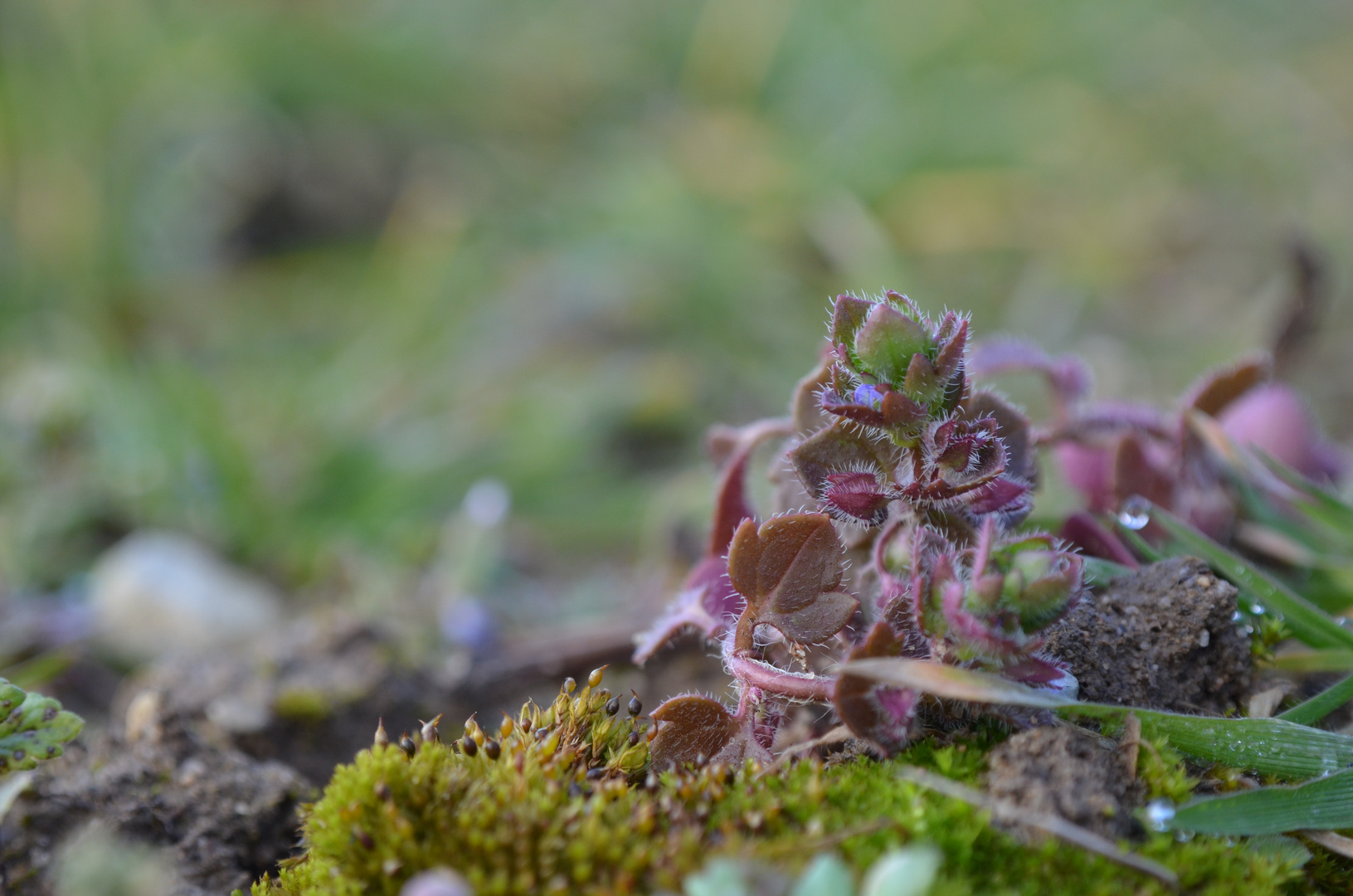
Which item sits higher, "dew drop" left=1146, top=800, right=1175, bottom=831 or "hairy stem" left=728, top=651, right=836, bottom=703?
"hairy stem" left=728, top=651, right=836, bottom=703

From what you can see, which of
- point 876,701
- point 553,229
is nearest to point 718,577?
point 876,701

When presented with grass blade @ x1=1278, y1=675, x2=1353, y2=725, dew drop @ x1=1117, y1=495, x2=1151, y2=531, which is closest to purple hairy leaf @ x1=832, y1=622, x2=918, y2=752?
grass blade @ x1=1278, y1=675, x2=1353, y2=725

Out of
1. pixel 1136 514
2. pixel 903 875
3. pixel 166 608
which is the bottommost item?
pixel 903 875

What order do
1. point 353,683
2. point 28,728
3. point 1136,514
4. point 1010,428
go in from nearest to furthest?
point 28,728 → point 1010,428 → point 1136,514 → point 353,683

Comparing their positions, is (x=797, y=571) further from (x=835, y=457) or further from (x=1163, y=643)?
(x=1163, y=643)

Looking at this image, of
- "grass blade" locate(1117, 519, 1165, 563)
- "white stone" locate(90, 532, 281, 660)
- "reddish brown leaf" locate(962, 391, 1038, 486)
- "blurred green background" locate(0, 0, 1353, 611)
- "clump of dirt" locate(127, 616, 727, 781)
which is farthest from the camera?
"blurred green background" locate(0, 0, 1353, 611)

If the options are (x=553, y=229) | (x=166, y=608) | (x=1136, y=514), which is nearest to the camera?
(x=1136, y=514)

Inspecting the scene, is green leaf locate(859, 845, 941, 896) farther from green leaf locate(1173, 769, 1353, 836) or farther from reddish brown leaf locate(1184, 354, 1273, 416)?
reddish brown leaf locate(1184, 354, 1273, 416)
